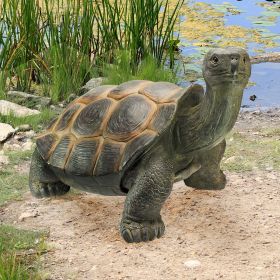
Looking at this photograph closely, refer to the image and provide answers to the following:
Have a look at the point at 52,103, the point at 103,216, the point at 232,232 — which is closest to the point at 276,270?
the point at 232,232

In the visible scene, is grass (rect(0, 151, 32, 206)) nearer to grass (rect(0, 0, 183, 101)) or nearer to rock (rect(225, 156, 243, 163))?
rock (rect(225, 156, 243, 163))

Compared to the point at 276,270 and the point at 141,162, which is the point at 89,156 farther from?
the point at 276,270

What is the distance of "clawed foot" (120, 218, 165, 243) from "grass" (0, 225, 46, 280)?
39cm

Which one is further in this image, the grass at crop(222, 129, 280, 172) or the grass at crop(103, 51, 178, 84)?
the grass at crop(103, 51, 178, 84)

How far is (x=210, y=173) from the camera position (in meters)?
3.81

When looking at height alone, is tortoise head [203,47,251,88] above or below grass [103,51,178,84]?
above

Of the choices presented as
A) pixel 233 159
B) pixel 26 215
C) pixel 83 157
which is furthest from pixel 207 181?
pixel 26 215

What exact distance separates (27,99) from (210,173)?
8.57ft

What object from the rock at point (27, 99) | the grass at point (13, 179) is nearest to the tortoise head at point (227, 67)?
the grass at point (13, 179)

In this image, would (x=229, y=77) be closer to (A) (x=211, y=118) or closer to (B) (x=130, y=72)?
(A) (x=211, y=118)

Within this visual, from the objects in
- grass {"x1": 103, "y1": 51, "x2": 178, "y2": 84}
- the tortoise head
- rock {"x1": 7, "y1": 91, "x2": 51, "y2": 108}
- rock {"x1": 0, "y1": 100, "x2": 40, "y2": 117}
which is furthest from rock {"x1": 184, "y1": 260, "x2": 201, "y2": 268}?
rock {"x1": 7, "y1": 91, "x2": 51, "y2": 108}

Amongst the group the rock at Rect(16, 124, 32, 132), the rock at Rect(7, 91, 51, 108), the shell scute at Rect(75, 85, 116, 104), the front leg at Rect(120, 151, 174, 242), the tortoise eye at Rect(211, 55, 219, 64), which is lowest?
the rock at Rect(7, 91, 51, 108)

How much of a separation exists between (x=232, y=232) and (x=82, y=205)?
0.85 m

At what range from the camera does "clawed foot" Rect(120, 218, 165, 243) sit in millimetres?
3305
